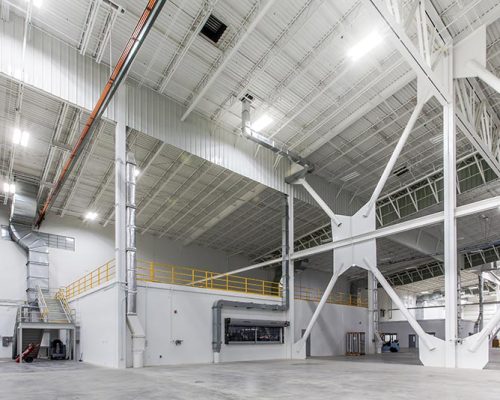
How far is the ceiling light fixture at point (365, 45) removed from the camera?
17531mm

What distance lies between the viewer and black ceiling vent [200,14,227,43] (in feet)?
56.5

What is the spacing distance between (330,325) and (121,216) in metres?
18.9

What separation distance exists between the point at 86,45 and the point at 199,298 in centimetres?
1394

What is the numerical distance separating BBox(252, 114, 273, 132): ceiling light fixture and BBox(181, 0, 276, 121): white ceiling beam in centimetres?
376

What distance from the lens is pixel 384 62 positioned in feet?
63.1


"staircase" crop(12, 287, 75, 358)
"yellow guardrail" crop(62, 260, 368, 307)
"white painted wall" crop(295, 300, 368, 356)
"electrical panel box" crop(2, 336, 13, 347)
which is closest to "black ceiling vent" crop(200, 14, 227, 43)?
"yellow guardrail" crop(62, 260, 368, 307)

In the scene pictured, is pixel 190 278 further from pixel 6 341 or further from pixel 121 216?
pixel 121 216

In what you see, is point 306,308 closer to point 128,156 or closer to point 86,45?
point 128,156

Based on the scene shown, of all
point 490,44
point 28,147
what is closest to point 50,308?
point 28,147

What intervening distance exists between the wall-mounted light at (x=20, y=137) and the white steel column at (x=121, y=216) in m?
6.66

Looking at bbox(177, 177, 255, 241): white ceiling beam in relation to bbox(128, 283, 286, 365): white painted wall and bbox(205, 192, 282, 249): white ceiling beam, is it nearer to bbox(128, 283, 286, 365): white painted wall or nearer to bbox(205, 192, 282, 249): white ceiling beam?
bbox(205, 192, 282, 249): white ceiling beam

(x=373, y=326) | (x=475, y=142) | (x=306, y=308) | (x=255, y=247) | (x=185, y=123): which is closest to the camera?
(x=475, y=142)

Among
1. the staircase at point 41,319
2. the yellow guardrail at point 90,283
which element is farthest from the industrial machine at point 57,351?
the yellow guardrail at point 90,283

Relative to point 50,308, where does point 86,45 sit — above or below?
above
